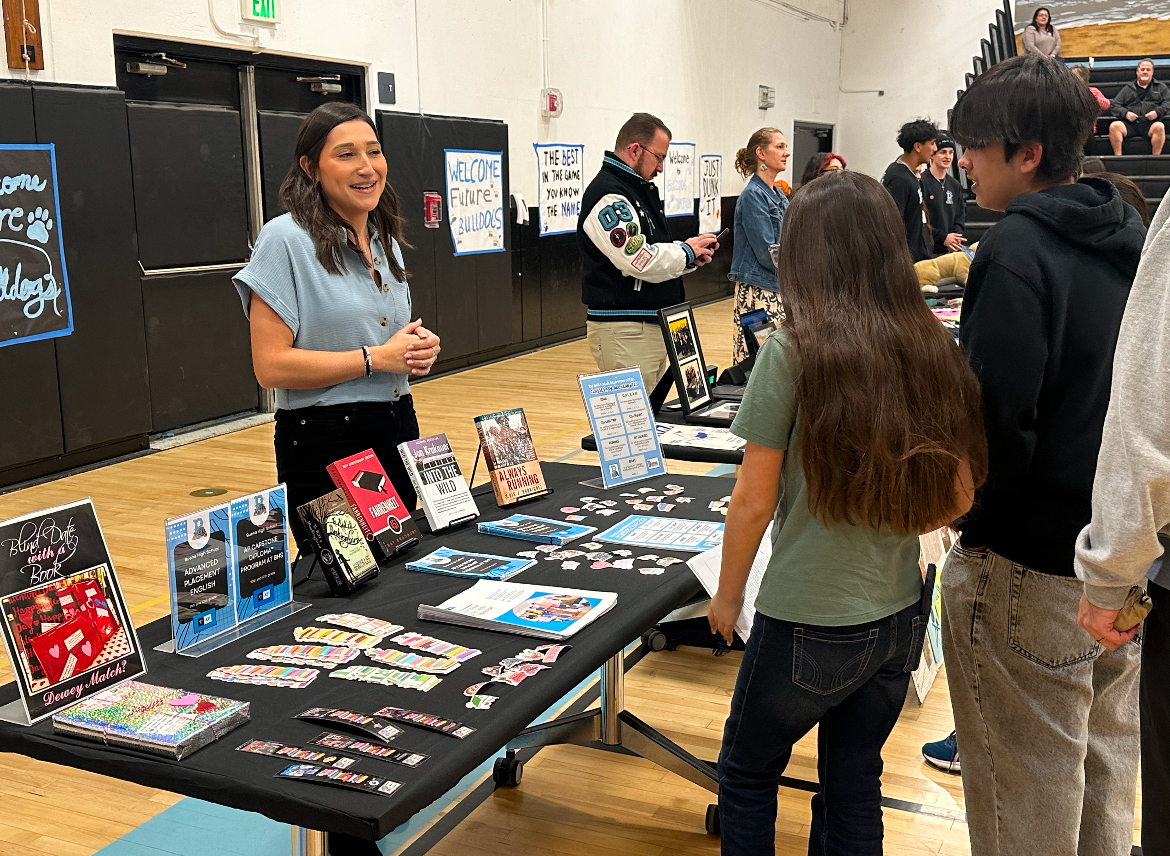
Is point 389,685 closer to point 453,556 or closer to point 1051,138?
point 453,556

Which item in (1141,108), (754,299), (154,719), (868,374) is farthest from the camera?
(1141,108)

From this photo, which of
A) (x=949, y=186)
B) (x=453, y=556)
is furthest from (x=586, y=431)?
(x=453, y=556)

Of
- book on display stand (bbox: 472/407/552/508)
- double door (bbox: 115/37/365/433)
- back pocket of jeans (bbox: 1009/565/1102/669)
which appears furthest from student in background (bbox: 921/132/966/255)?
back pocket of jeans (bbox: 1009/565/1102/669)

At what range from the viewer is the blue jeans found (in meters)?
1.73

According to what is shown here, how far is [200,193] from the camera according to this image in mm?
6121

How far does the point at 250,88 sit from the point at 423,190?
166cm

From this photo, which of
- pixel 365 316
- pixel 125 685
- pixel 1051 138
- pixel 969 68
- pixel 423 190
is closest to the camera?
pixel 125 685

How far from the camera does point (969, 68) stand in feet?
51.5

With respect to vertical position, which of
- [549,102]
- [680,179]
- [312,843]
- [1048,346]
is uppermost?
[549,102]

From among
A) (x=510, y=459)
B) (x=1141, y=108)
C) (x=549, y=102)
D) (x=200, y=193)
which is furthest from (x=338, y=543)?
(x=1141, y=108)

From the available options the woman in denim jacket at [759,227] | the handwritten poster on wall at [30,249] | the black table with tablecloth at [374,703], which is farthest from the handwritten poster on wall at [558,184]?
the black table with tablecloth at [374,703]

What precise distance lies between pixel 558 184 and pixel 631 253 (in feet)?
17.9

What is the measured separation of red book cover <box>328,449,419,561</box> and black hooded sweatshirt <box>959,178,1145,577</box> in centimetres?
110

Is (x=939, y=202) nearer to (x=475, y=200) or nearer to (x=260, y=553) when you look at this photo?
(x=475, y=200)
